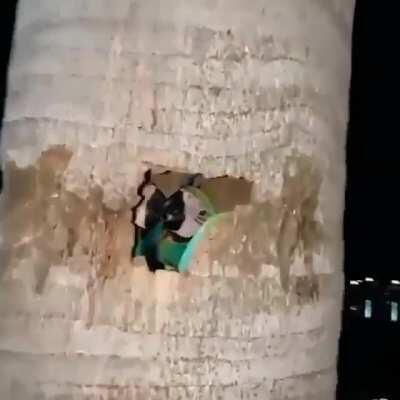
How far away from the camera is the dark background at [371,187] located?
0.91 meters

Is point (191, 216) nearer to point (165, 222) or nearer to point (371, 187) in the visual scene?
point (165, 222)

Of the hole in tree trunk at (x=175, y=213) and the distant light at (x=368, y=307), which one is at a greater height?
the hole in tree trunk at (x=175, y=213)

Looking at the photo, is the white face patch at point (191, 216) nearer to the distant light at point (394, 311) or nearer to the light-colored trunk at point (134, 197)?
the light-colored trunk at point (134, 197)

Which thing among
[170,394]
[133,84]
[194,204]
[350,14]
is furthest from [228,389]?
[350,14]

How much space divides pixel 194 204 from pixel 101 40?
15cm

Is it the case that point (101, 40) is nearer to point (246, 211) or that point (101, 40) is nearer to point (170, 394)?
point (246, 211)

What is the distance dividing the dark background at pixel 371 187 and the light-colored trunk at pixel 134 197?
20 centimetres

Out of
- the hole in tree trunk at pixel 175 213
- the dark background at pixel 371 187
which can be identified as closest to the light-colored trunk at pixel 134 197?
the hole in tree trunk at pixel 175 213

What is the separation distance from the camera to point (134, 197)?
68 cm

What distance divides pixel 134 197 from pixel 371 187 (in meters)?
0.36

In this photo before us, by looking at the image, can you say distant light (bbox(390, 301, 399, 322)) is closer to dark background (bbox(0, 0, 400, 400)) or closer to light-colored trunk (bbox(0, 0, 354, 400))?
dark background (bbox(0, 0, 400, 400))

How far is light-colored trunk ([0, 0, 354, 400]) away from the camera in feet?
2.22

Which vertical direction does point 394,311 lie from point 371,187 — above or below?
below

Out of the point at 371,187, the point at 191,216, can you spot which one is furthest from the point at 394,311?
the point at 191,216
